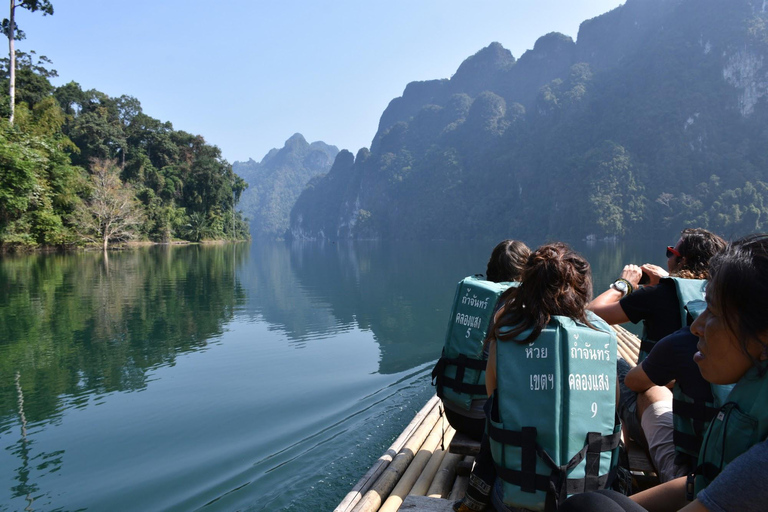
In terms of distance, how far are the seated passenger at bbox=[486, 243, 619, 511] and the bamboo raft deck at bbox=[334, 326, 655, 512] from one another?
55cm

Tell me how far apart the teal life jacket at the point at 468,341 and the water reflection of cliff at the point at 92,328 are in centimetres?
461

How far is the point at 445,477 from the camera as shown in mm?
2590

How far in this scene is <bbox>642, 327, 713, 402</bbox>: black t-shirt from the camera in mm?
1881

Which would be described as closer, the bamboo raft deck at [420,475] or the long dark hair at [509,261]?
the bamboo raft deck at [420,475]

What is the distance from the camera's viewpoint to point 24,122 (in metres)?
27.8

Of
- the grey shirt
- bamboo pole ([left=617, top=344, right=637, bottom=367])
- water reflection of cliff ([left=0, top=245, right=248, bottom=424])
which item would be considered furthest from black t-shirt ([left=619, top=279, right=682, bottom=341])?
water reflection of cliff ([left=0, top=245, right=248, bottom=424])

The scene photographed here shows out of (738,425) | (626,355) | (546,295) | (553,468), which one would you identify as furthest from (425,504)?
(626,355)

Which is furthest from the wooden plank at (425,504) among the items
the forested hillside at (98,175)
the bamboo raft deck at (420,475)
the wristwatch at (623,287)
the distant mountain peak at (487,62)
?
the distant mountain peak at (487,62)

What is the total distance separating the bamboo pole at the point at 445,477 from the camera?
243 cm

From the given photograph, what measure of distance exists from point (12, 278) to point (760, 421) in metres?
19.5

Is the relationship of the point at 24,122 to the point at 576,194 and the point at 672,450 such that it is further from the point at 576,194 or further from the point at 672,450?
the point at 576,194

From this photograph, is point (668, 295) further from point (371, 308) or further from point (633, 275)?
point (371, 308)

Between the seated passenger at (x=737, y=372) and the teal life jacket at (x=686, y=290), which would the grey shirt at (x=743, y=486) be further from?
the teal life jacket at (x=686, y=290)

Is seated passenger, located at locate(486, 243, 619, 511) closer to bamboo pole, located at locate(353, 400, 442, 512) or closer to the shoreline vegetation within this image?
bamboo pole, located at locate(353, 400, 442, 512)
